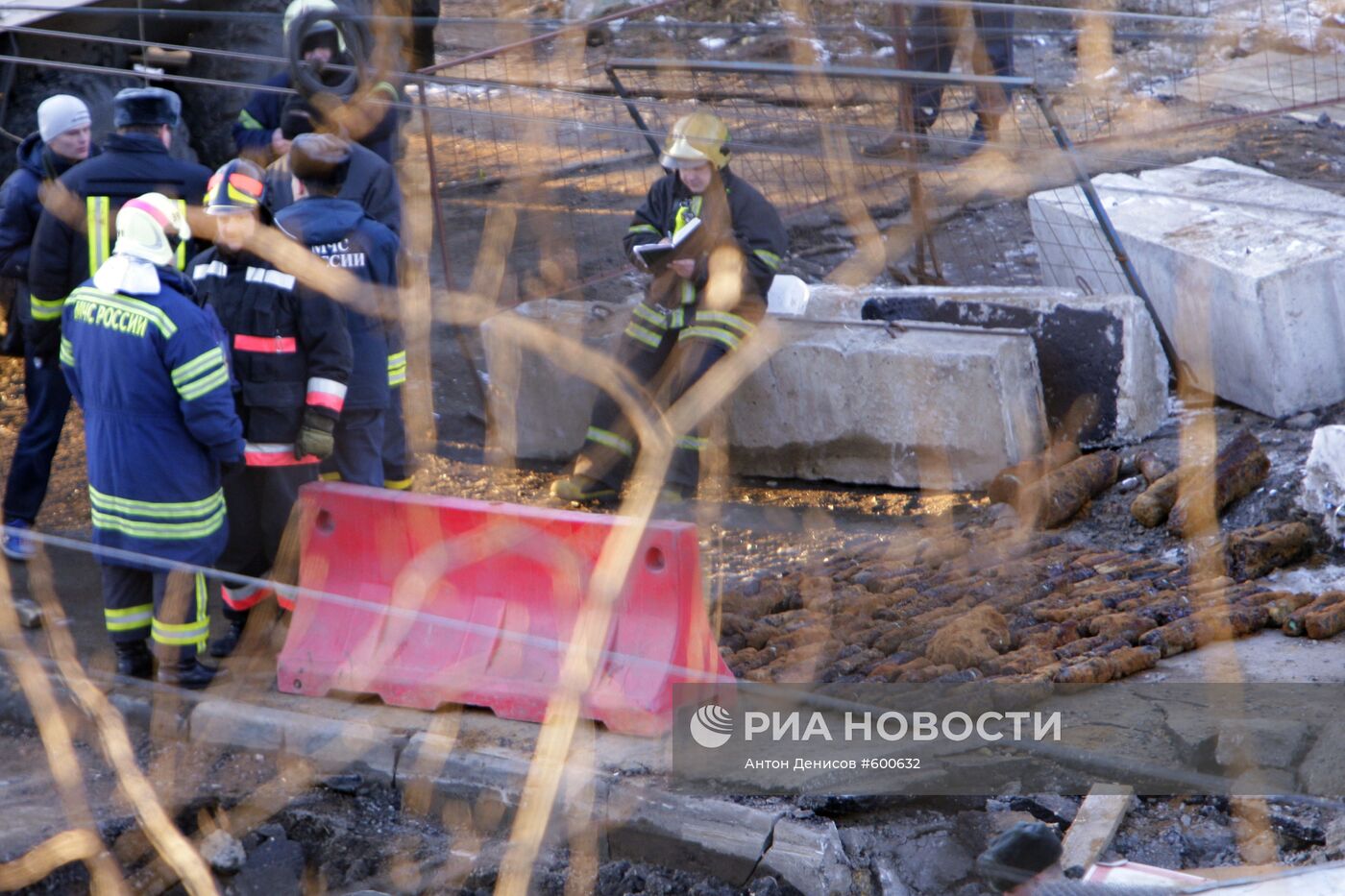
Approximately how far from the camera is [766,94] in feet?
35.4

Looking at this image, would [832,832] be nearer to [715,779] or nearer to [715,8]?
[715,779]

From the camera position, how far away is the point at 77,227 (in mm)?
5656

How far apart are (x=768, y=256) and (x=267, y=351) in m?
2.42

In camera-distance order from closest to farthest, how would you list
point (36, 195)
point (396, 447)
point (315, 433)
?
point (315, 433) < point (36, 195) < point (396, 447)

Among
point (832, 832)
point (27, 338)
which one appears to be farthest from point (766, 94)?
point (832, 832)

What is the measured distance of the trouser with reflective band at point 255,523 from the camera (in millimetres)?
5246

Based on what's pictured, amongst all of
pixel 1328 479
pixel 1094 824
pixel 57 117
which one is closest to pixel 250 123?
pixel 57 117

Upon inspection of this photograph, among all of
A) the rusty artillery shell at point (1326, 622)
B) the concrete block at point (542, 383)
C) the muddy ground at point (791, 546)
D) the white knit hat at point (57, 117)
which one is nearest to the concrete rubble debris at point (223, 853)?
the muddy ground at point (791, 546)

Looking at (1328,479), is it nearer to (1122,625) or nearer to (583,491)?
(1122,625)

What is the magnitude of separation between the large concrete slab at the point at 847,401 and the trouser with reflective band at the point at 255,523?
2199mm

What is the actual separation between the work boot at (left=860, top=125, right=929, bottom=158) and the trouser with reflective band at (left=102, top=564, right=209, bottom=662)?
5.12 metres

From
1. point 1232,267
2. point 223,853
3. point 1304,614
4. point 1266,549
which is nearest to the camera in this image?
point 223,853

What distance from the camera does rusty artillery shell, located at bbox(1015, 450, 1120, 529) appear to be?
20.5 feet

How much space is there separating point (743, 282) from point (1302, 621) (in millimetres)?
2817
